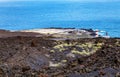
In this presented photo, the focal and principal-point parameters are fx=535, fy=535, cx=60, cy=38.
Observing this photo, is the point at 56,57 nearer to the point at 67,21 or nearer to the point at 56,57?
the point at 56,57

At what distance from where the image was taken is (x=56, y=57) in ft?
105

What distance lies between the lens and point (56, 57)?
105ft

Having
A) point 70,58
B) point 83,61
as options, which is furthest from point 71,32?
point 83,61

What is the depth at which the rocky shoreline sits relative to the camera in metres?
21.9

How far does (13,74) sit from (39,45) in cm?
1234

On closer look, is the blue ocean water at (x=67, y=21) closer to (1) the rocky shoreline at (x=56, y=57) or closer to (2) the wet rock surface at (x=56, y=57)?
(1) the rocky shoreline at (x=56, y=57)

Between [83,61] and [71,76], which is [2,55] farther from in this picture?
[71,76]

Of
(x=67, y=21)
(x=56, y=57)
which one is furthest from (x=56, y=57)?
(x=67, y=21)

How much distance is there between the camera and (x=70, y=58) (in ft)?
104

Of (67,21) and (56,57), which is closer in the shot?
(56,57)

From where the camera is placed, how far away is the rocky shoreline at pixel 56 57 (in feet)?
71.9

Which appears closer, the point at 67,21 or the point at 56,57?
the point at 56,57

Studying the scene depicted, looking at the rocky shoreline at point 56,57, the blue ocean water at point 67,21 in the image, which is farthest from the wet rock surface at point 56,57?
the blue ocean water at point 67,21

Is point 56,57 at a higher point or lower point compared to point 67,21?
higher
